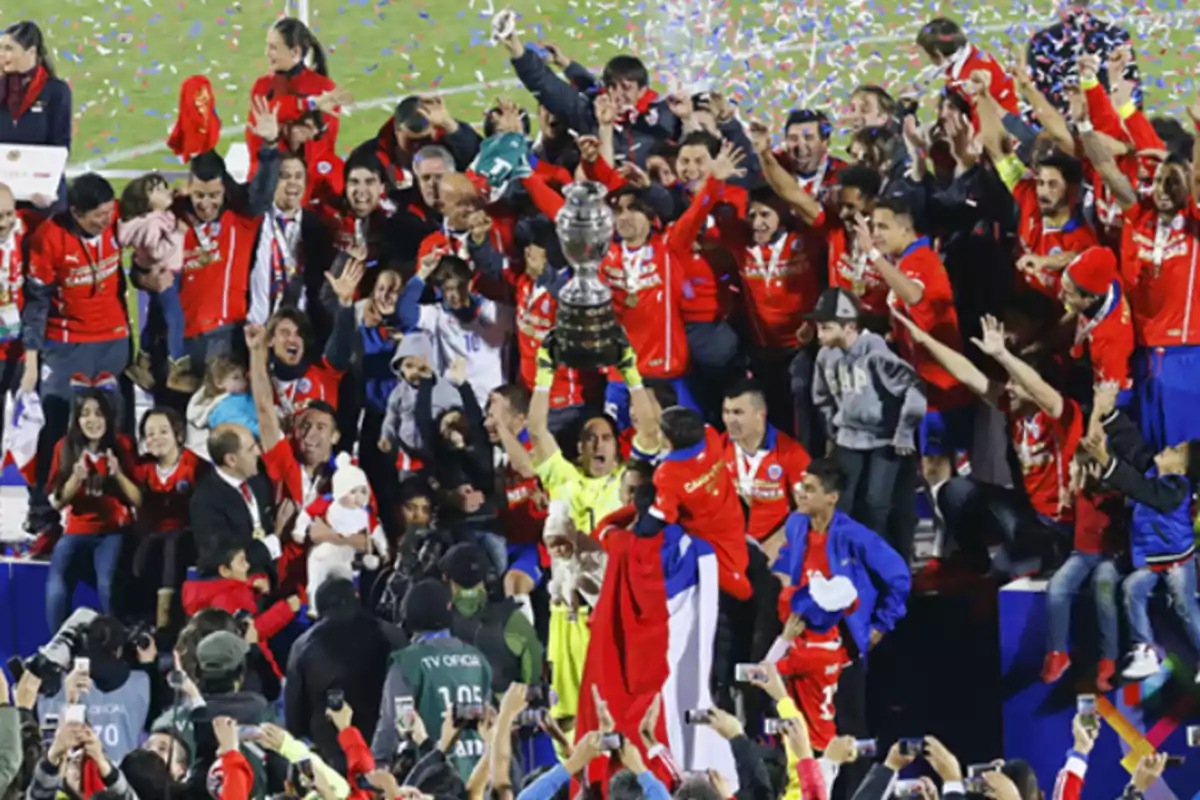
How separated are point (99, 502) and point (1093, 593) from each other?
13.2 ft

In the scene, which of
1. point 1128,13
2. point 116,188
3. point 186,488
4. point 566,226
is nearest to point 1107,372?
point 566,226

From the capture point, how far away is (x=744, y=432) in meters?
12.0

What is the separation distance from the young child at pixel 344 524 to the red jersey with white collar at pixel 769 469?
4.75 feet

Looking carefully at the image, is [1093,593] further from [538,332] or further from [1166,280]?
[538,332]

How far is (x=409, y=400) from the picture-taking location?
12.5 meters

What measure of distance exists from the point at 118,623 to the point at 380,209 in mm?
2100

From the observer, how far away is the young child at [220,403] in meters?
12.8

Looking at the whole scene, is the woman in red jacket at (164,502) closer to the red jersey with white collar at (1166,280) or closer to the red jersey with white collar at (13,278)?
the red jersey with white collar at (13,278)

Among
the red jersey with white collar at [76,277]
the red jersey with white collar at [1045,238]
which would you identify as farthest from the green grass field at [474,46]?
the red jersey with white collar at [1045,238]

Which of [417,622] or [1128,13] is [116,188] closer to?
[1128,13]

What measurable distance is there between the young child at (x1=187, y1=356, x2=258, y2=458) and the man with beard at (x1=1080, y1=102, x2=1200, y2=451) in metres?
3.55

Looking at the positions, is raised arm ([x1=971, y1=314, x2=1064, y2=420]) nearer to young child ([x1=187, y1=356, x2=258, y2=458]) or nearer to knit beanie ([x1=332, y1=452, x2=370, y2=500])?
knit beanie ([x1=332, y1=452, x2=370, y2=500])

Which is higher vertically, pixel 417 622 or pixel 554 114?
pixel 554 114

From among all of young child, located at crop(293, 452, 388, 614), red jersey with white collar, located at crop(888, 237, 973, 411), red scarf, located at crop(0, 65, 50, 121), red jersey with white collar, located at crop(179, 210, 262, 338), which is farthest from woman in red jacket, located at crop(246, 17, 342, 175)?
red jersey with white collar, located at crop(888, 237, 973, 411)
